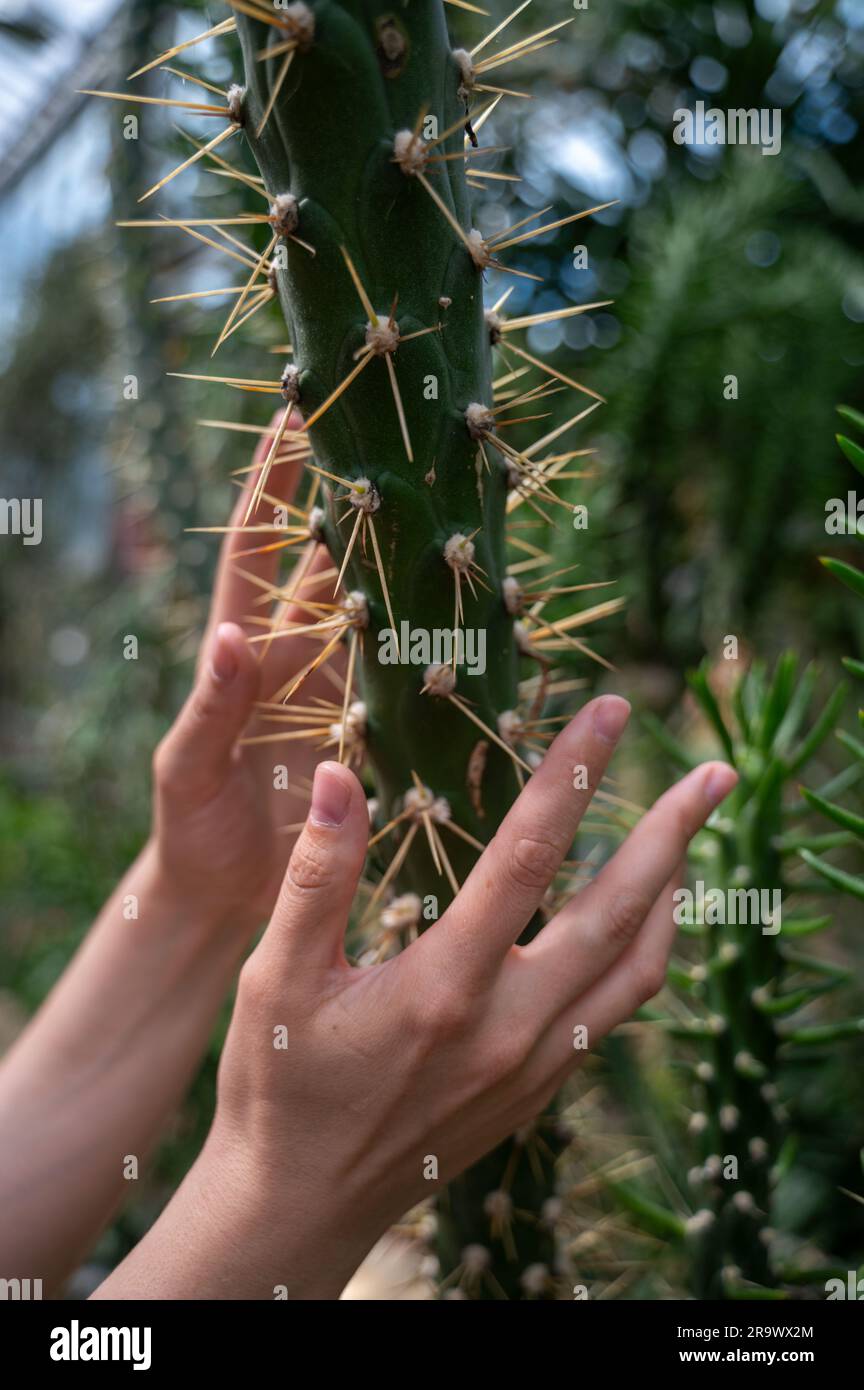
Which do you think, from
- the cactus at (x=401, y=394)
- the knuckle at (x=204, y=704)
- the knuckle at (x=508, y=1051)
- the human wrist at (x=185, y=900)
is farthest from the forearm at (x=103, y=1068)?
the knuckle at (x=508, y=1051)

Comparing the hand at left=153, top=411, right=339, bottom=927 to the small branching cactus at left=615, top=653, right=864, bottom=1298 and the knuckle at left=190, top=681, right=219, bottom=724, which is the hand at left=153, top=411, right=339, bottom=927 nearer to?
the knuckle at left=190, top=681, right=219, bottom=724

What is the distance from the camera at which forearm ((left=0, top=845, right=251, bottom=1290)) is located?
766 mm

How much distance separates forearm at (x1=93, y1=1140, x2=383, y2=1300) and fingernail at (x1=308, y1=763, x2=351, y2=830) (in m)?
0.17

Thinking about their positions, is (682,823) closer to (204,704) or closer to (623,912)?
(623,912)

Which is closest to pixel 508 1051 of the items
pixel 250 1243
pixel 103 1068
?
pixel 250 1243

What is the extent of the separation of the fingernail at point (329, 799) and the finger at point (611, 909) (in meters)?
0.11

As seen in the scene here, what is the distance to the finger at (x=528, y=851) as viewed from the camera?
0.45m

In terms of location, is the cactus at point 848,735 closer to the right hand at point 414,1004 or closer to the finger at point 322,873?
the right hand at point 414,1004

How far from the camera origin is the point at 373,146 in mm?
438

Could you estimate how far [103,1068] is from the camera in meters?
0.79

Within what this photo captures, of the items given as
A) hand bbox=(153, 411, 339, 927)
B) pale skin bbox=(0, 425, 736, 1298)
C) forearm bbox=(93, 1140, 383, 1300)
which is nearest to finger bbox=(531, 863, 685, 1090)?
pale skin bbox=(0, 425, 736, 1298)

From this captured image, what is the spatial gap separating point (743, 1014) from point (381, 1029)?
345 millimetres
